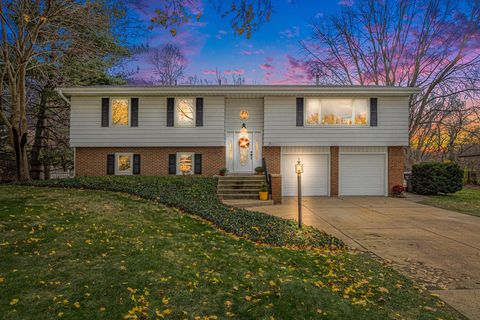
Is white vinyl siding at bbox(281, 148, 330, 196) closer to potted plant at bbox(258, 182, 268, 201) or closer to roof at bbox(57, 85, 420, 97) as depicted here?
potted plant at bbox(258, 182, 268, 201)

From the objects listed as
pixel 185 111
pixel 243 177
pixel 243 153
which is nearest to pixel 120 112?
pixel 185 111

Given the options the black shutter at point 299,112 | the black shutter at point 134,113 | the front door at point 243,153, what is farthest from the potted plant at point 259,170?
the black shutter at point 134,113

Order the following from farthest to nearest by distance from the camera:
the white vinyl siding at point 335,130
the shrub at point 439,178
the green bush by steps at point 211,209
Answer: the shrub at point 439,178 → the white vinyl siding at point 335,130 → the green bush by steps at point 211,209

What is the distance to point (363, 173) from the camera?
1460 centimetres

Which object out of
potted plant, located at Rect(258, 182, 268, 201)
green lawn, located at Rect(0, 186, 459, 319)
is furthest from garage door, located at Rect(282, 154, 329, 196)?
green lawn, located at Rect(0, 186, 459, 319)

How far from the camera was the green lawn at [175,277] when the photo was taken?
3.10 m

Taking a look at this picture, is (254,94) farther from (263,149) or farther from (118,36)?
(118,36)

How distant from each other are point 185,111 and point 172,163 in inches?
111

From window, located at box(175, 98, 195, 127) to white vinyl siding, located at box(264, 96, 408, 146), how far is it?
12.7 ft

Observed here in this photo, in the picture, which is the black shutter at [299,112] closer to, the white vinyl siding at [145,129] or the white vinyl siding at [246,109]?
the white vinyl siding at [246,109]

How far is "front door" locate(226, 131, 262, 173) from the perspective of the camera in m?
14.6

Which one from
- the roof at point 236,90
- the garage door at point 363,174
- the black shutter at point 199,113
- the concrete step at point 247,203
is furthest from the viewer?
the garage door at point 363,174

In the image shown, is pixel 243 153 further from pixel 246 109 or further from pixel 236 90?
pixel 236 90

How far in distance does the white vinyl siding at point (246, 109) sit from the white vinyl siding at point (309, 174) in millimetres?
2365
